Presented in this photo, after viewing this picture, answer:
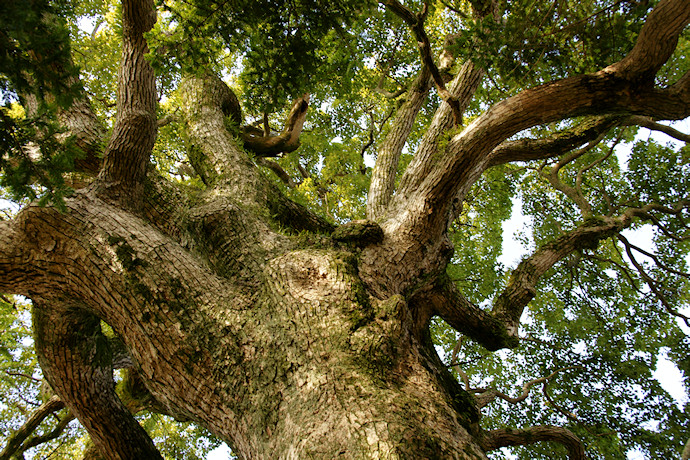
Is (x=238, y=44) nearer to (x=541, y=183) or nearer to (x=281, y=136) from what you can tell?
(x=281, y=136)

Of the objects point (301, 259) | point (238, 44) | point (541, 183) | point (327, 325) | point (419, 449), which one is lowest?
point (419, 449)

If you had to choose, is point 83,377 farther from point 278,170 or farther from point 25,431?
point 278,170

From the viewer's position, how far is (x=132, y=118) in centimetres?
362

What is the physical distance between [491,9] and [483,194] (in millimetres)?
4262

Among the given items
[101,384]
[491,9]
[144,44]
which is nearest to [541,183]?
[491,9]

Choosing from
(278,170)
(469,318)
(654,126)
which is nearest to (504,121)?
(469,318)

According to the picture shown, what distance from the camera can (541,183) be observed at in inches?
377

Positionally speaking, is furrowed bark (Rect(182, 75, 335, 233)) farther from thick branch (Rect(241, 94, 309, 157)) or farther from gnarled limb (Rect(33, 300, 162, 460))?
gnarled limb (Rect(33, 300, 162, 460))

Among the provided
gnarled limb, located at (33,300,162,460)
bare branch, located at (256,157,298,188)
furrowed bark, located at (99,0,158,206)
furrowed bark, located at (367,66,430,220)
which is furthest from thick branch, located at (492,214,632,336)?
bare branch, located at (256,157,298,188)

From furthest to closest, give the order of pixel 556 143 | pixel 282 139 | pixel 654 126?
pixel 282 139, pixel 654 126, pixel 556 143

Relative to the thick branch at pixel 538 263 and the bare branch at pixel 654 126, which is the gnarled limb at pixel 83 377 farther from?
the bare branch at pixel 654 126

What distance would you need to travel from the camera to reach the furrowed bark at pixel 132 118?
3.53 m

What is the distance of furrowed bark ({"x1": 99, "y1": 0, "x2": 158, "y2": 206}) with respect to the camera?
11.6 ft

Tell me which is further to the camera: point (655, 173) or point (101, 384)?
point (655, 173)
